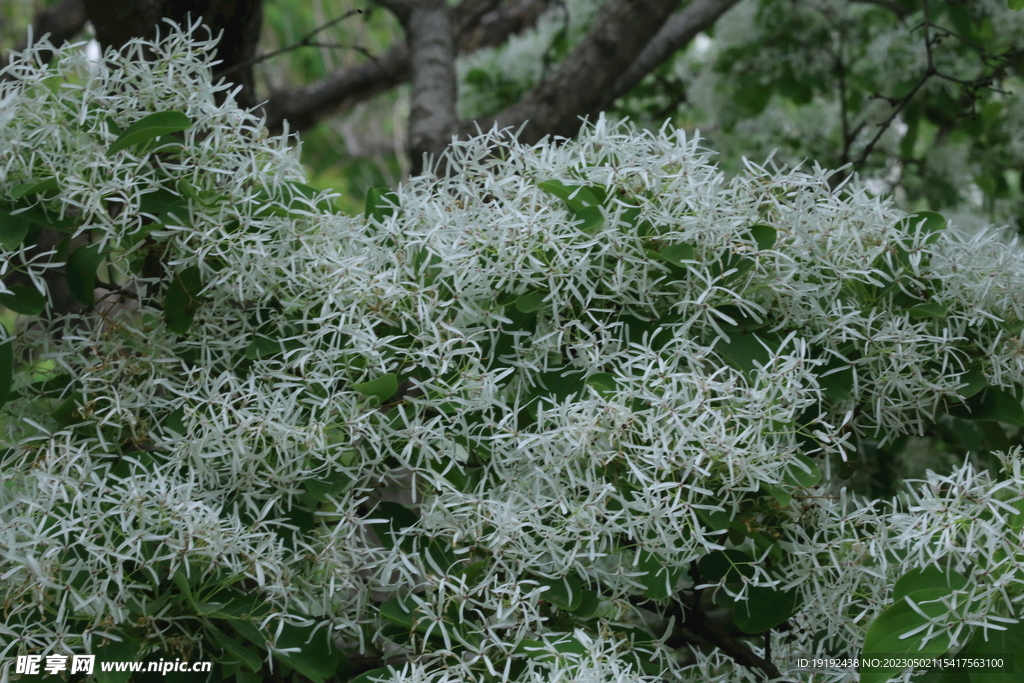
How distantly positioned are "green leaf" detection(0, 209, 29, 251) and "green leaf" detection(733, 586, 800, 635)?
0.90 meters

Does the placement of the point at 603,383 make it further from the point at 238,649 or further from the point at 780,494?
the point at 238,649

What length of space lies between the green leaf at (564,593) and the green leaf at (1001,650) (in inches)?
15.1

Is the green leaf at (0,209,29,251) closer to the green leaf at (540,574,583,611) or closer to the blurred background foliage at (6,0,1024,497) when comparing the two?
the green leaf at (540,574,583,611)

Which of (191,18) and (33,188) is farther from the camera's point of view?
(191,18)

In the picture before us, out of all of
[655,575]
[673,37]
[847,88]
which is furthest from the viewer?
[847,88]

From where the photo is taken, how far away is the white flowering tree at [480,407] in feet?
2.85

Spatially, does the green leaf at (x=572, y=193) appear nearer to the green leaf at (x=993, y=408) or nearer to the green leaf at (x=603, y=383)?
the green leaf at (x=603, y=383)

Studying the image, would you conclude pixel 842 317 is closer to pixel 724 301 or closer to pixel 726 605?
pixel 724 301

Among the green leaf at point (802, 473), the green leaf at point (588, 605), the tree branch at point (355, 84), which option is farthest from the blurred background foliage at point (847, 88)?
the green leaf at point (588, 605)

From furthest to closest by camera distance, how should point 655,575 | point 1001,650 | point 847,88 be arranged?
1. point 847,88
2. point 655,575
3. point 1001,650

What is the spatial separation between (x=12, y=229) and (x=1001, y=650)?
1.10m

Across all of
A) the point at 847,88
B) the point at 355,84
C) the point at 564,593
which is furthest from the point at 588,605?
the point at 355,84

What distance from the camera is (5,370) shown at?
3.17 ft

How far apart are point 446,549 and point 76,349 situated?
0.51 metres
